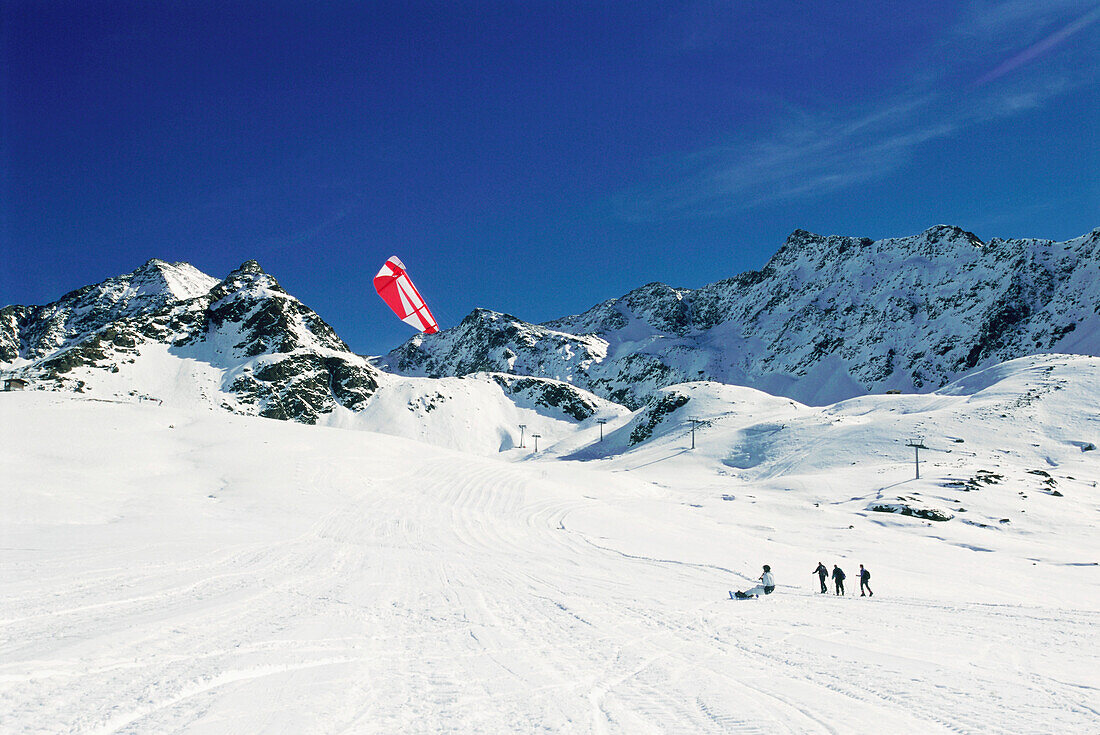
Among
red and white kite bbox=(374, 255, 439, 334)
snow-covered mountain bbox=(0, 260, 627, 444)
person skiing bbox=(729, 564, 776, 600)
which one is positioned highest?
snow-covered mountain bbox=(0, 260, 627, 444)

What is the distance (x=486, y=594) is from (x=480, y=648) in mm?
5066

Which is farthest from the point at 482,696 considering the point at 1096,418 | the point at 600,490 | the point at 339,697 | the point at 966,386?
the point at 966,386

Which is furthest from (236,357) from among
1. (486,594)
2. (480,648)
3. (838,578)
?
(480,648)

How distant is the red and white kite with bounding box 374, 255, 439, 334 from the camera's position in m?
19.9

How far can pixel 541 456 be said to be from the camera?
115 metres

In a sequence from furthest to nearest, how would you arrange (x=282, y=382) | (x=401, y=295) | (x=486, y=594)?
(x=282, y=382) → (x=401, y=295) → (x=486, y=594)

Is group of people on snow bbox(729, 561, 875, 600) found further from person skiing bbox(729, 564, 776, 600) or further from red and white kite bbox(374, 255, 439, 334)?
red and white kite bbox(374, 255, 439, 334)

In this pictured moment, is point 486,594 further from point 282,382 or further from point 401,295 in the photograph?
point 282,382

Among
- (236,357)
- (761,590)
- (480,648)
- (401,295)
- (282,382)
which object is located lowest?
(761,590)

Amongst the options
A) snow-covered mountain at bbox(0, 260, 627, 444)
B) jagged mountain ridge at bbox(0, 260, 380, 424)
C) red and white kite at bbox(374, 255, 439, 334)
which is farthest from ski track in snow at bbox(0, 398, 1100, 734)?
jagged mountain ridge at bbox(0, 260, 380, 424)

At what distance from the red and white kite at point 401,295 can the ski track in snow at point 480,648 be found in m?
8.55

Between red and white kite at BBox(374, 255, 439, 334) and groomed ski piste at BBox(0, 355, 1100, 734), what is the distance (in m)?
8.55

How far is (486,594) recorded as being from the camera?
47.0 feet

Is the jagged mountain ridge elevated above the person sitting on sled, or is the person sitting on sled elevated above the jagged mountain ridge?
the jagged mountain ridge
